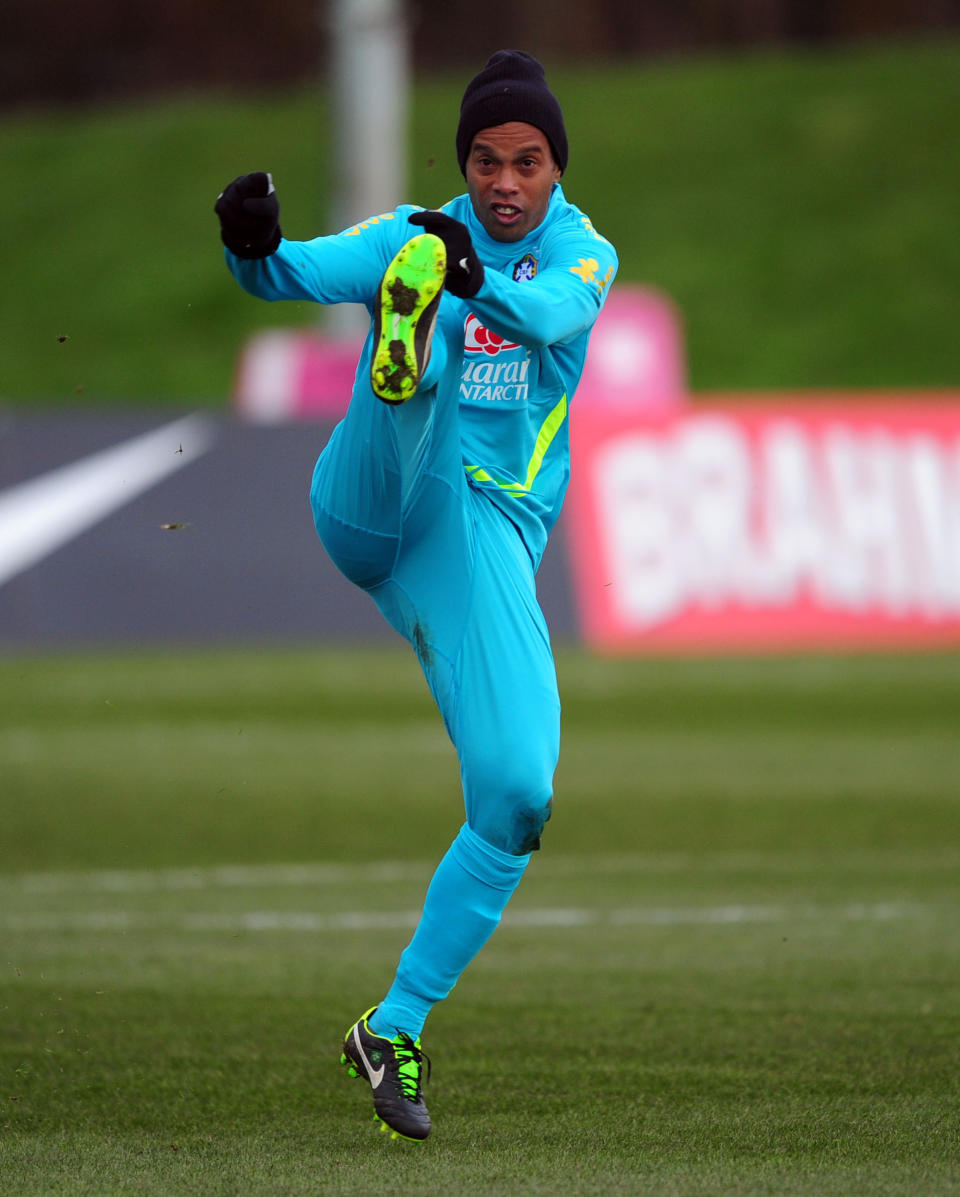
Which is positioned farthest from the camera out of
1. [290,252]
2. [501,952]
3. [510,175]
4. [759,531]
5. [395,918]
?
[759,531]

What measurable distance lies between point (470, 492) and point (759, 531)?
10.2m

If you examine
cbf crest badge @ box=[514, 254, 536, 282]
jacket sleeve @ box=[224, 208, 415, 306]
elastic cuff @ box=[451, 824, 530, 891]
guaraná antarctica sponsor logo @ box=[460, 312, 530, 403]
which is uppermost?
jacket sleeve @ box=[224, 208, 415, 306]

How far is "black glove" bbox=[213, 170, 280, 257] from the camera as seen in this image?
4105 mm

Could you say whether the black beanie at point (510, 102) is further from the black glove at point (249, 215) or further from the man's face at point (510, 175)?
the black glove at point (249, 215)

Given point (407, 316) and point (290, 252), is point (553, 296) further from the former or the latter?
point (290, 252)

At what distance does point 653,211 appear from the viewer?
37.6m

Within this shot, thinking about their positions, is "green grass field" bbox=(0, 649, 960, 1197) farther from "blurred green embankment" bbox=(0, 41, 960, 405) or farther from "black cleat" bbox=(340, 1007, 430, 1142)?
"blurred green embankment" bbox=(0, 41, 960, 405)

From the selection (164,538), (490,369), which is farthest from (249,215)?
(164,538)

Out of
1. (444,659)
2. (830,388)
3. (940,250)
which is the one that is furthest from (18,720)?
(940,250)

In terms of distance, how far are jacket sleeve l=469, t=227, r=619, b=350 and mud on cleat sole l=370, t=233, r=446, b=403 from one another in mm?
101

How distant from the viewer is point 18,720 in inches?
501

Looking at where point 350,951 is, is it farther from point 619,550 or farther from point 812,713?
point 619,550

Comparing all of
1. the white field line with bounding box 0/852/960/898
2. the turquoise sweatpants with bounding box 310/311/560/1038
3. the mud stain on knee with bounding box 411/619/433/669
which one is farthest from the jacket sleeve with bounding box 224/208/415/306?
the white field line with bounding box 0/852/960/898

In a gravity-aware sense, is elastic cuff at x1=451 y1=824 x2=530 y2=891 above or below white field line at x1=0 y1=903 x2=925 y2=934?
above
